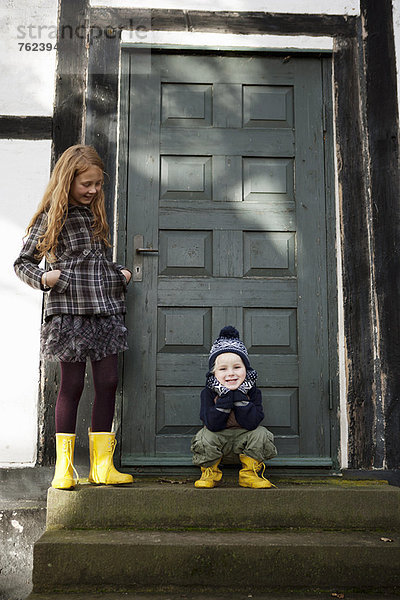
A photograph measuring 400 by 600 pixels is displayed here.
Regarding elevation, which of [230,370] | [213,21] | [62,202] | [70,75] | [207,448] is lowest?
A: [207,448]

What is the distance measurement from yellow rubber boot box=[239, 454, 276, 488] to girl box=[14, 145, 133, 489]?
0.57m

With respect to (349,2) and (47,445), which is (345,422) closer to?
(47,445)

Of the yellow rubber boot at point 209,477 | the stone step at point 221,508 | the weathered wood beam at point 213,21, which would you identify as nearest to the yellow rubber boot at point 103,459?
the stone step at point 221,508

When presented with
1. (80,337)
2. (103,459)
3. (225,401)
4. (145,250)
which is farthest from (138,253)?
(103,459)

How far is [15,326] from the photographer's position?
10.8 ft

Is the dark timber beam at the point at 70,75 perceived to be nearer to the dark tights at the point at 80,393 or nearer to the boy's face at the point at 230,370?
the dark tights at the point at 80,393

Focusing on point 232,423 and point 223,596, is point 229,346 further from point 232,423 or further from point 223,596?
point 223,596

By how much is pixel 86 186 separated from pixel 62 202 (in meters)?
0.17

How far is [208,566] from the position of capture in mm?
2408

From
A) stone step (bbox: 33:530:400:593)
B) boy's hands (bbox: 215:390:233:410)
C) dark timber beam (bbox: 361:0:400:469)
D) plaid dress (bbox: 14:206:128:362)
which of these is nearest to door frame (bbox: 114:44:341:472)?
dark timber beam (bbox: 361:0:400:469)

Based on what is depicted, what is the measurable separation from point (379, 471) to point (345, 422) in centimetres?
32

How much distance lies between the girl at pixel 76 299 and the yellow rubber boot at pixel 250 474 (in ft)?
1.87

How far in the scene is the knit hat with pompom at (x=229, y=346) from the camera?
2.95 m

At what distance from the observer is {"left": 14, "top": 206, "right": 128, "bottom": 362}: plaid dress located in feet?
9.32
